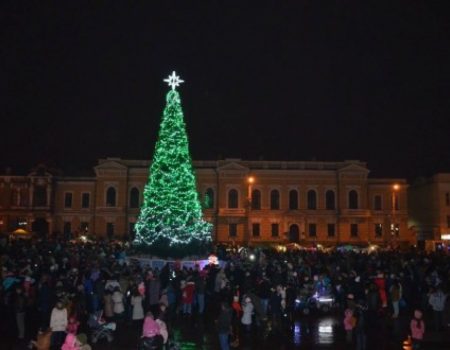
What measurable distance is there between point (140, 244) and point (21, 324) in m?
13.0

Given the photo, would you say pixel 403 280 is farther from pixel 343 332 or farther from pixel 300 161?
pixel 300 161

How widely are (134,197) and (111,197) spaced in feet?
7.95

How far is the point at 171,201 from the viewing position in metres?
25.7

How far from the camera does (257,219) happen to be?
5578 centimetres

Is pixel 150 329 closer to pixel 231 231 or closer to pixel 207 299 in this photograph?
pixel 207 299

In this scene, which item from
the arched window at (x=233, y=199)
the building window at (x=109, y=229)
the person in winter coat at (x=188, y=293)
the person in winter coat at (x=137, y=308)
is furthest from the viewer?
the building window at (x=109, y=229)

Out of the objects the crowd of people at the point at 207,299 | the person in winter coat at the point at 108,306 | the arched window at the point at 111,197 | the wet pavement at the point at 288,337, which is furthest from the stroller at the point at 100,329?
the arched window at the point at 111,197

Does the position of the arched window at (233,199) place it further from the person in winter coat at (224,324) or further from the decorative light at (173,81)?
the person in winter coat at (224,324)

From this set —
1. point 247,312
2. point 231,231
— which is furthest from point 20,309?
point 231,231

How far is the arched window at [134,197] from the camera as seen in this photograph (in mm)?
56469

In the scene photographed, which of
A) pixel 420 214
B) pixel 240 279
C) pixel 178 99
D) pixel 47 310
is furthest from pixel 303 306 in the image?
pixel 420 214

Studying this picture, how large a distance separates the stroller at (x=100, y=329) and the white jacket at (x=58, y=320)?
1792 mm

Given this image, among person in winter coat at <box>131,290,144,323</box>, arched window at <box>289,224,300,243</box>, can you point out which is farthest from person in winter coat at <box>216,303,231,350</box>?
arched window at <box>289,224,300,243</box>

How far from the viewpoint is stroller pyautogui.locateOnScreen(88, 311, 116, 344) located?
42.9 feet
